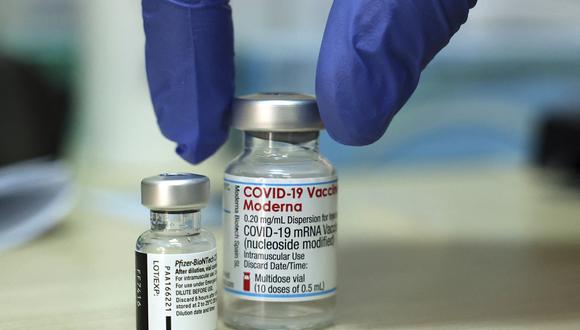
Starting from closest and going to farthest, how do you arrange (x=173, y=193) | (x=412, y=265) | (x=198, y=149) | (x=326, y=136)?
(x=173, y=193) < (x=198, y=149) < (x=412, y=265) < (x=326, y=136)

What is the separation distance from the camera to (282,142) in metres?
0.71

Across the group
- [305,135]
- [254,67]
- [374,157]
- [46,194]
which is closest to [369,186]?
[374,157]

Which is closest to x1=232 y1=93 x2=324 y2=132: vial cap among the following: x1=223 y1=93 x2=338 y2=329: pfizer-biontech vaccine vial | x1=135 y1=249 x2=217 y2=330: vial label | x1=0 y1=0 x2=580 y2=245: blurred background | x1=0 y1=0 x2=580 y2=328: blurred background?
x1=223 y1=93 x2=338 y2=329: pfizer-biontech vaccine vial

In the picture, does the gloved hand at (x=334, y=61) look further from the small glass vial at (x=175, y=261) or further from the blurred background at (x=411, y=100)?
the blurred background at (x=411, y=100)

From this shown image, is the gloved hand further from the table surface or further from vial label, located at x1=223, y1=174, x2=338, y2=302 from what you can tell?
the table surface

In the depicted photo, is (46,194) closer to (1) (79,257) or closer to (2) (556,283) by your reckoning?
(1) (79,257)

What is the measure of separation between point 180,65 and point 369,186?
32.8 inches

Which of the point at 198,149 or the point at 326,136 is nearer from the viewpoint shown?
the point at 198,149

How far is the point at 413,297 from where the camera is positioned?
81 centimetres

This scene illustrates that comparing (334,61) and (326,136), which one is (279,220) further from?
(326,136)

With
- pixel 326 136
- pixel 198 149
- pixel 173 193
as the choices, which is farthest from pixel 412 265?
pixel 326 136

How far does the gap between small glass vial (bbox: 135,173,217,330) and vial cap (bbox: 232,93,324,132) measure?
72 millimetres

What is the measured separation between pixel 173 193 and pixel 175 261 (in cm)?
5

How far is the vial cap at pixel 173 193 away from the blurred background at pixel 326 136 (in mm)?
616
